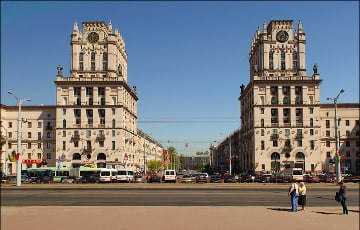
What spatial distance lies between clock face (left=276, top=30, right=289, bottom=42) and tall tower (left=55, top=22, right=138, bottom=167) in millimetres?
45210

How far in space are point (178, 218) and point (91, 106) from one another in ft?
274

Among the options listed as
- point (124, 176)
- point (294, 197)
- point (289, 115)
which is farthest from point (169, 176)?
point (289, 115)

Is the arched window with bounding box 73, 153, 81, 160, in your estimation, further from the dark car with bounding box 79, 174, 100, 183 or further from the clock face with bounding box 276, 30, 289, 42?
the clock face with bounding box 276, 30, 289, 42

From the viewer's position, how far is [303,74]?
98375mm

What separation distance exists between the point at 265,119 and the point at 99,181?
51.5 metres

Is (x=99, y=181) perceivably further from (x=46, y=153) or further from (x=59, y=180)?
(x=46, y=153)

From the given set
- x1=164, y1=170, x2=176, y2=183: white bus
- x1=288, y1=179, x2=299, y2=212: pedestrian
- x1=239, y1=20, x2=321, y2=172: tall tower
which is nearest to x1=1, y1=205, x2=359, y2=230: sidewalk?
x1=288, y1=179, x2=299, y2=212: pedestrian

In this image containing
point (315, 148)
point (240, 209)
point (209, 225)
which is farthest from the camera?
point (315, 148)

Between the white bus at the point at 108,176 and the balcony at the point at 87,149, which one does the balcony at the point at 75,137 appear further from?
the white bus at the point at 108,176

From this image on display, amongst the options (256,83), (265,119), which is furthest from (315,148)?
(256,83)

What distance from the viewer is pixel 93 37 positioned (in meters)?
101

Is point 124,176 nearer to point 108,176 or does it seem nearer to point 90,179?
point 108,176

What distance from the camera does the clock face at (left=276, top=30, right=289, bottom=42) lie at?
99.8 m

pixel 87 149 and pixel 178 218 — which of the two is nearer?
pixel 178 218
